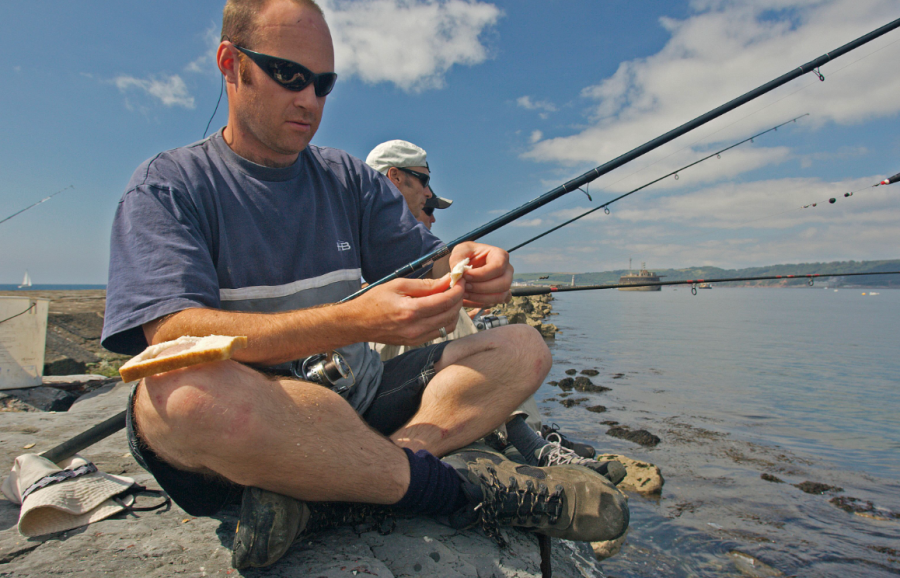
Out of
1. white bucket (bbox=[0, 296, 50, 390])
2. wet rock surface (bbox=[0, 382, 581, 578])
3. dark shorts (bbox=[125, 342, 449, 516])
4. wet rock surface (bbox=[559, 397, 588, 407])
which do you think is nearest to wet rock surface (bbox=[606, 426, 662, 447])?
wet rock surface (bbox=[559, 397, 588, 407])

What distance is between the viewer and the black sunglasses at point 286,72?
77.7 inches

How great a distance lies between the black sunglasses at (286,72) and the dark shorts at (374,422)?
125 centimetres

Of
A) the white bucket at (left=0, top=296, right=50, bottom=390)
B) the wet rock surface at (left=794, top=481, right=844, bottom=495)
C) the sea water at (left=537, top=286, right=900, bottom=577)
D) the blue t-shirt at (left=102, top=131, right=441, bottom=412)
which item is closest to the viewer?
the blue t-shirt at (left=102, top=131, right=441, bottom=412)

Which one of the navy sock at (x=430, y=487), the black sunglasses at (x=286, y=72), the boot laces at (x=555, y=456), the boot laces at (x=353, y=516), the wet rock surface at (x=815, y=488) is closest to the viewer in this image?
the navy sock at (x=430, y=487)

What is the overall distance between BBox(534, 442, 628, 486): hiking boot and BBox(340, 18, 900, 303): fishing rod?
121cm

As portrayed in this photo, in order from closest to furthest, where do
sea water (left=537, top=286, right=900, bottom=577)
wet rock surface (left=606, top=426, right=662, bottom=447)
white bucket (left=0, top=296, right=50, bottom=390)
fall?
sea water (left=537, top=286, right=900, bottom=577) < white bucket (left=0, top=296, right=50, bottom=390) < wet rock surface (left=606, top=426, right=662, bottom=447)

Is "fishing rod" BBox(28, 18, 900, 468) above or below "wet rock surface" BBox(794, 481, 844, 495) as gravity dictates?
above

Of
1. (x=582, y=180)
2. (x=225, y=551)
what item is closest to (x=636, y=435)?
(x=582, y=180)

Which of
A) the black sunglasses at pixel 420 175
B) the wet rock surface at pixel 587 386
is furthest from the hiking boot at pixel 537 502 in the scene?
the wet rock surface at pixel 587 386

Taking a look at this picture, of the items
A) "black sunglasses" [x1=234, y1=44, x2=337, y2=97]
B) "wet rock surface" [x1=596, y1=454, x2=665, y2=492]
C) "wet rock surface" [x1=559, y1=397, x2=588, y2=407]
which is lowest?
"wet rock surface" [x1=559, y1=397, x2=588, y2=407]

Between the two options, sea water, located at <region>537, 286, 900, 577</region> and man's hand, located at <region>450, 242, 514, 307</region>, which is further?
sea water, located at <region>537, 286, 900, 577</region>

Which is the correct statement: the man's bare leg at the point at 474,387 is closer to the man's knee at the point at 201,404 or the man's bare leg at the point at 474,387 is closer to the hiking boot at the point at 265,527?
the hiking boot at the point at 265,527

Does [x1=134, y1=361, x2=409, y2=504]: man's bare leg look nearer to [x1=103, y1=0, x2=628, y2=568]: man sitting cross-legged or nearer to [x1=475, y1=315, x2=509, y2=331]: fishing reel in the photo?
[x1=103, y1=0, x2=628, y2=568]: man sitting cross-legged

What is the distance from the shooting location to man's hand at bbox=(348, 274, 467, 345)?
5.64 feet
